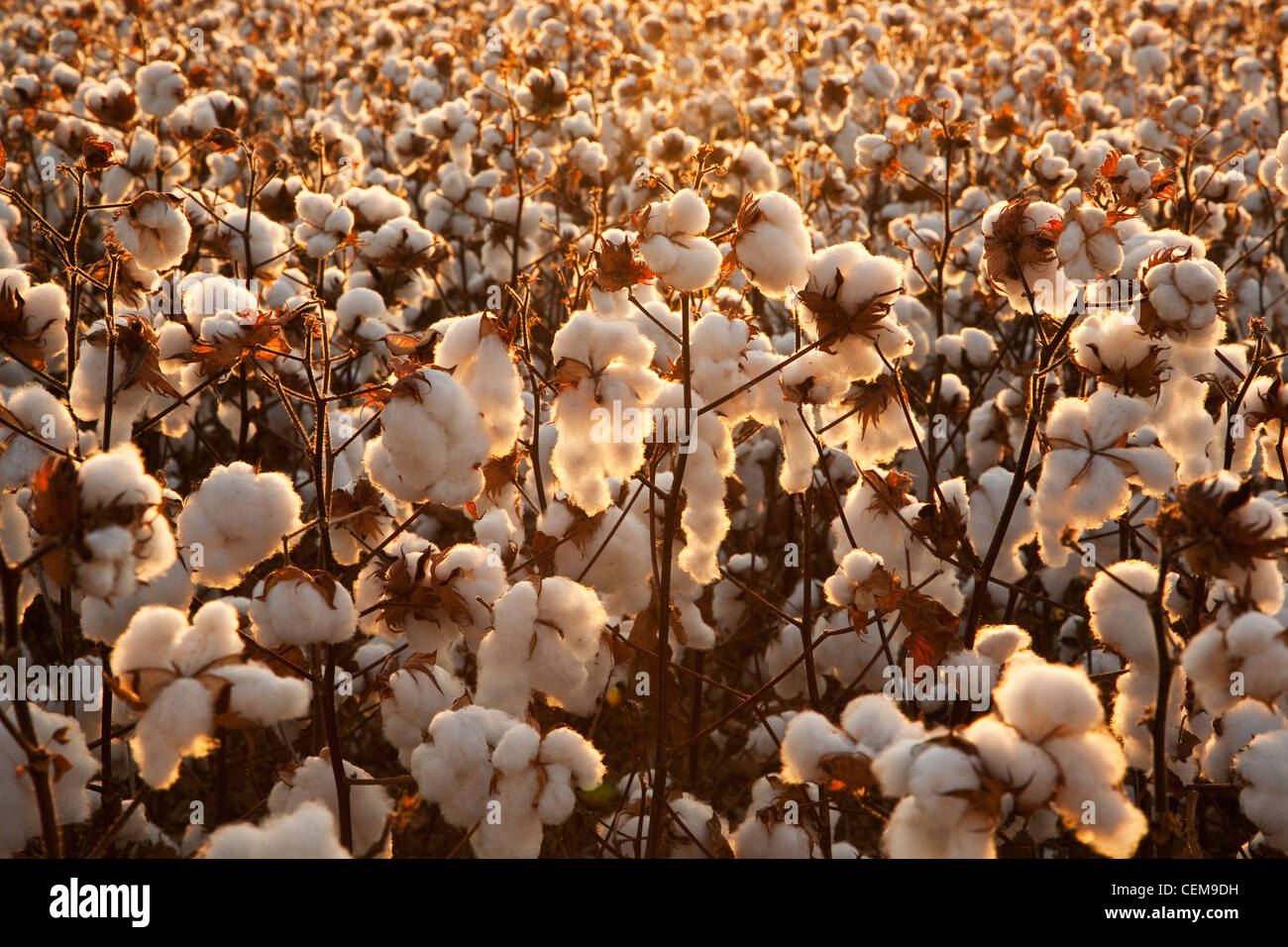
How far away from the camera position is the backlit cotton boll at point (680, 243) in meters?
1.98

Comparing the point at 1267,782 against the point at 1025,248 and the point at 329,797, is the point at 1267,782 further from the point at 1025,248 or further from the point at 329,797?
the point at 329,797

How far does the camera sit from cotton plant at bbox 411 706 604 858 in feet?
6.24

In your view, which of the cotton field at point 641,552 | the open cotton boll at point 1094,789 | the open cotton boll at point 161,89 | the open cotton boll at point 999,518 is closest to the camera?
the open cotton boll at point 1094,789

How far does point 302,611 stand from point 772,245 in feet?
3.58

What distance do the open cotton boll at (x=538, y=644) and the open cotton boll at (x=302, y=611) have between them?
329 millimetres

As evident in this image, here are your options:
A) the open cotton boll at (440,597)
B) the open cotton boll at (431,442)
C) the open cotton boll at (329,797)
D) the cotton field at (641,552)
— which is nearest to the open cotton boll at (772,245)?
the cotton field at (641,552)

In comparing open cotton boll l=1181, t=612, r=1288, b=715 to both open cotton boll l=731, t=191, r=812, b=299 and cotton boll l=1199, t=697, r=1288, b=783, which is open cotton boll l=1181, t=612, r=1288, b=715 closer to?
cotton boll l=1199, t=697, r=1288, b=783

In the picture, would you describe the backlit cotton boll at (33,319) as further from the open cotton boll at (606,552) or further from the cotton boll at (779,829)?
the cotton boll at (779,829)

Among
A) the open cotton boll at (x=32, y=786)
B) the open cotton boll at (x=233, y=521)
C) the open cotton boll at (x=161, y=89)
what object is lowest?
the open cotton boll at (x=32, y=786)

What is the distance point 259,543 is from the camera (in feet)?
6.50

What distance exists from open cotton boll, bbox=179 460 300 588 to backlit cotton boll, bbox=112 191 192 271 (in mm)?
834

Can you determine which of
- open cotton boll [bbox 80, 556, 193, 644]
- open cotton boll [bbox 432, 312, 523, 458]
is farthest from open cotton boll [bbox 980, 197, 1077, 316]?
open cotton boll [bbox 80, 556, 193, 644]
